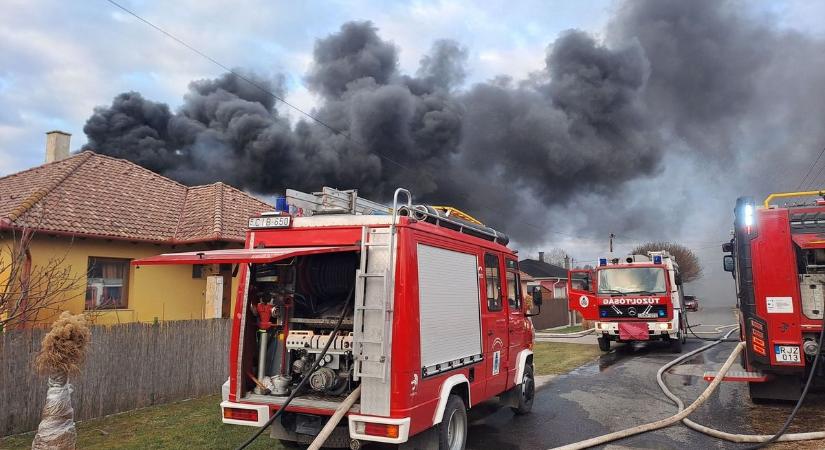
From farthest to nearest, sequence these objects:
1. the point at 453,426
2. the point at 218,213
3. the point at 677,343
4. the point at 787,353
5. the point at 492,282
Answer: the point at 677,343
the point at 218,213
the point at 787,353
the point at 492,282
the point at 453,426

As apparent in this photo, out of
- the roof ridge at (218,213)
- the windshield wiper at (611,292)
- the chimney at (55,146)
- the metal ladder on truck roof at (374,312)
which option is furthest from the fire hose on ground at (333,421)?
the chimney at (55,146)

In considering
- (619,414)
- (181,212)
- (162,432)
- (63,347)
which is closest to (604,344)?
(619,414)

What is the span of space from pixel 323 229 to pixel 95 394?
4.24 metres

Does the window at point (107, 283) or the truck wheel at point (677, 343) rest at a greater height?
the window at point (107, 283)

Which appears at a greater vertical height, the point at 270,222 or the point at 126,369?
the point at 270,222

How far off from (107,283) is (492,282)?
7991 mm

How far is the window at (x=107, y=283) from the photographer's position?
395 inches

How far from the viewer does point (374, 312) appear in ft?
14.0

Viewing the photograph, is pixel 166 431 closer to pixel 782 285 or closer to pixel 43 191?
pixel 43 191

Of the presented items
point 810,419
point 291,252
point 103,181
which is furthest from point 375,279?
point 103,181

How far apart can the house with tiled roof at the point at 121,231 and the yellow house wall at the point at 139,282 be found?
17 mm

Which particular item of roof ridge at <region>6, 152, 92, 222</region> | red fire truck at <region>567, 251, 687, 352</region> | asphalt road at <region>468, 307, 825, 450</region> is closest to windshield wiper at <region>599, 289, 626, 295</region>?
red fire truck at <region>567, 251, 687, 352</region>

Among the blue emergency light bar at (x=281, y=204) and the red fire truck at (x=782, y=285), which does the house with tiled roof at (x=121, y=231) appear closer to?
the blue emergency light bar at (x=281, y=204)

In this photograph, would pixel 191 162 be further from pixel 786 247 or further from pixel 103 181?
pixel 786 247
